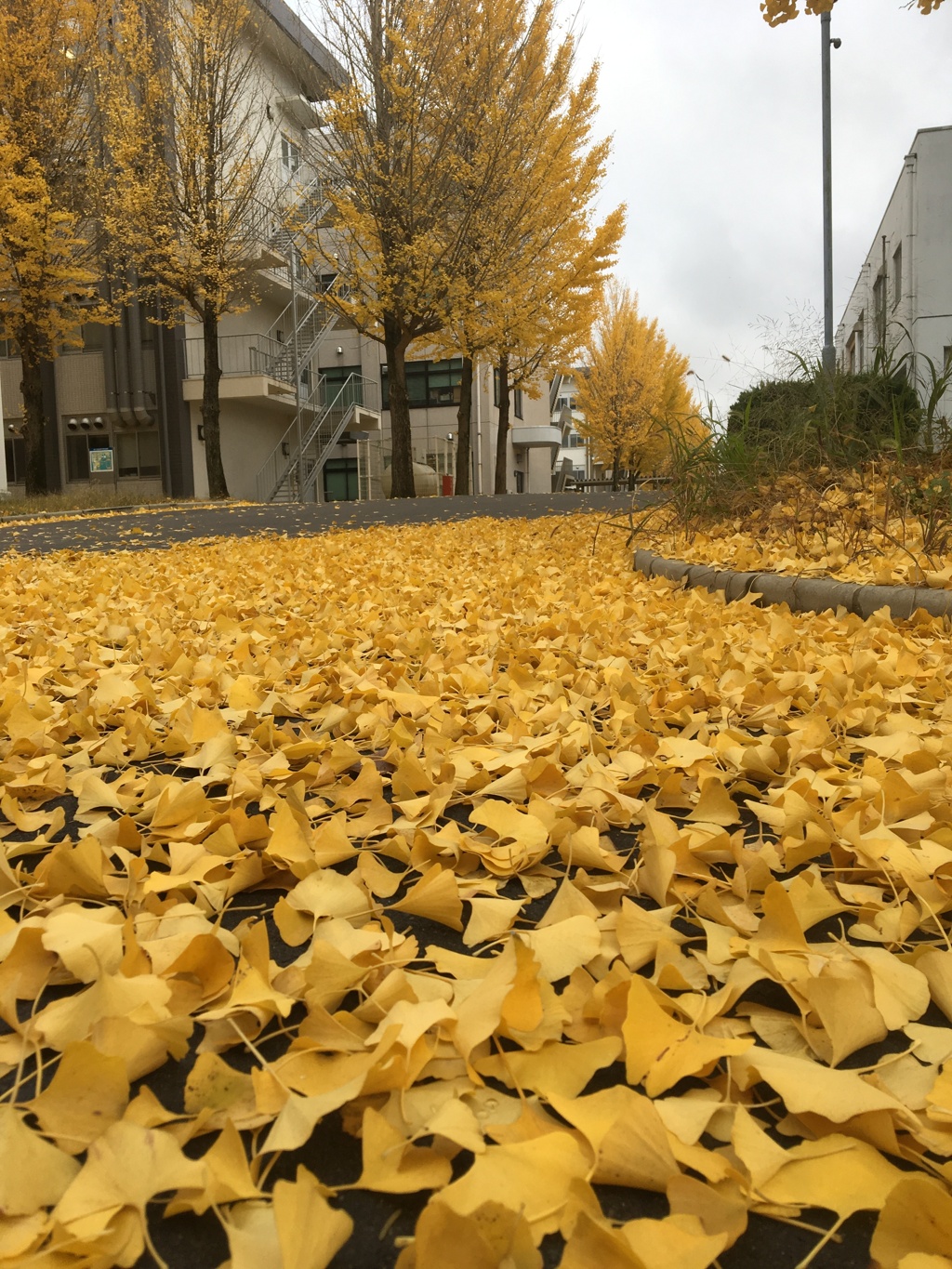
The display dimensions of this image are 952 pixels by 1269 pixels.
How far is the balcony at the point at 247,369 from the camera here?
20375mm

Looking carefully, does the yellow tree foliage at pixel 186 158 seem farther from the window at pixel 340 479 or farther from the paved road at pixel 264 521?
the window at pixel 340 479

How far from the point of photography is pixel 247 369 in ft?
72.1

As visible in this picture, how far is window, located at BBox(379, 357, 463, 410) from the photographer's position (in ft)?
91.1

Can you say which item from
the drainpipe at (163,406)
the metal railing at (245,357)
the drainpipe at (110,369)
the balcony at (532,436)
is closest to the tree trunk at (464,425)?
the metal railing at (245,357)

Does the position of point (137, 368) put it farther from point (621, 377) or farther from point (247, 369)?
point (621, 377)

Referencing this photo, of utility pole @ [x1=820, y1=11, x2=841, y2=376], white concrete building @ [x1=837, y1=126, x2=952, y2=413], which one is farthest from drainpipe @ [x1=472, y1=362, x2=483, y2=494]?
utility pole @ [x1=820, y1=11, x2=841, y2=376]

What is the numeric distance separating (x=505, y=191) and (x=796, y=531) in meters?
11.7

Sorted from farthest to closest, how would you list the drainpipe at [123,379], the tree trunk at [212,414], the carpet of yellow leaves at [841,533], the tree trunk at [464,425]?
the drainpipe at [123,379] < the tree trunk at [212,414] < the tree trunk at [464,425] < the carpet of yellow leaves at [841,533]

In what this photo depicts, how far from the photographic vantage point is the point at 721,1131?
0.71 m

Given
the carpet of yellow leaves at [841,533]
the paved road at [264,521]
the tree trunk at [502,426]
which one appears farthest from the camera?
the tree trunk at [502,426]

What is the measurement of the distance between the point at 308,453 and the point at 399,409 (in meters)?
10.3

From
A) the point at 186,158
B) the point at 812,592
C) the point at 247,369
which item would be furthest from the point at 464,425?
the point at 812,592

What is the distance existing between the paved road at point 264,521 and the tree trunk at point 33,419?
6.34 meters

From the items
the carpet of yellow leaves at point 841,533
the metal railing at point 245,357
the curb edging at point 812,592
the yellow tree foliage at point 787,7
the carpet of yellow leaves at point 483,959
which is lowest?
the carpet of yellow leaves at point 483,959
